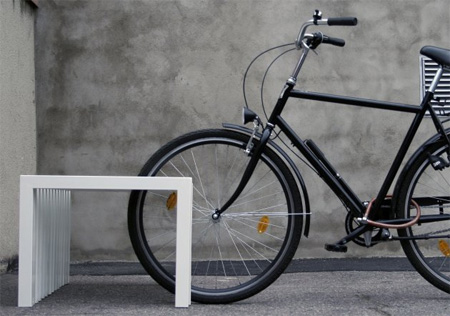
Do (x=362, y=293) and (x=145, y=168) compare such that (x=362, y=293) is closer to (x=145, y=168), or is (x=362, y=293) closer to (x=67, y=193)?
(x=145, y=168)

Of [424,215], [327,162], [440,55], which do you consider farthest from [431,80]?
[327,162]

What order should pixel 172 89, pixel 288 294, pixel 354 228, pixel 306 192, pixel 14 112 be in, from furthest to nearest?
pixel 172 89 < pixel 14 112 < pixel 288 294 < pixel 354 228 < pixel 306 192

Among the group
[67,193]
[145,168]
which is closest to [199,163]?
[67,193]

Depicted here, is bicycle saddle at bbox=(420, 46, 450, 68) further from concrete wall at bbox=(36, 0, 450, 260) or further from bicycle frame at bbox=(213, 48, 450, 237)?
concrete wall at bbox=(36, 0, 450, 260)

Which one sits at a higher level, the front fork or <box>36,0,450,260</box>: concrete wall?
<box>36,0,450,260</box>: concrete wall

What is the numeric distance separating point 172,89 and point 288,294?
5.72ft

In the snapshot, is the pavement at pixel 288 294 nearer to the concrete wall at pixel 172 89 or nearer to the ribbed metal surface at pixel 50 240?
the ribbed metal surface at pixel 50 240

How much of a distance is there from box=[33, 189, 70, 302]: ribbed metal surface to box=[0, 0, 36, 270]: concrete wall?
55cm

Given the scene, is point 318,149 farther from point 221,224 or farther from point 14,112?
point 14,112

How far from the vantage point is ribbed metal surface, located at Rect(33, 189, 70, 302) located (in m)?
3.67

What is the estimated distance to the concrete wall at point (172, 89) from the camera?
5.16 m

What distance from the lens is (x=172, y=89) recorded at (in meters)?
5.19

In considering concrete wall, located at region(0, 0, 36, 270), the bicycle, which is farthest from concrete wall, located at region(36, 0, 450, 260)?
the bicycle

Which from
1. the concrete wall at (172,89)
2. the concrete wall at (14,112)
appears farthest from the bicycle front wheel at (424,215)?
the concrete wall at (14,112)
